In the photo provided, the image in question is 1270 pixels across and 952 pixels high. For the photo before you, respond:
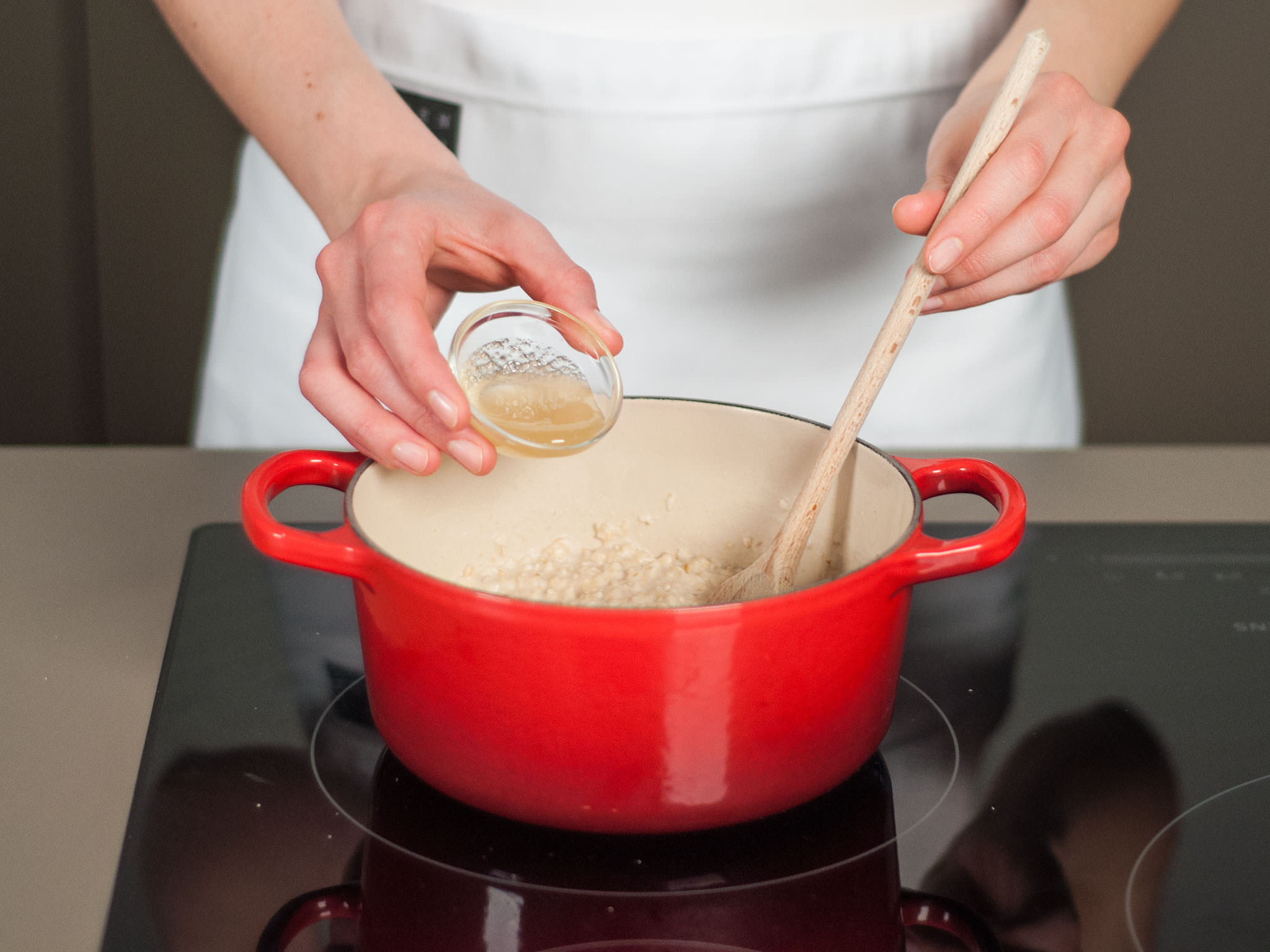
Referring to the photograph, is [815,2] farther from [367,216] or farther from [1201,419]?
[1201,419]

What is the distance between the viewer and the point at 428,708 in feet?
1.66

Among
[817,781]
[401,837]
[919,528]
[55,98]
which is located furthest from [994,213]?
[55,98]

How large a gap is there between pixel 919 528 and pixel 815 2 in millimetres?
658

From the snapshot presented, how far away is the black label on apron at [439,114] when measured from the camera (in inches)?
41.8

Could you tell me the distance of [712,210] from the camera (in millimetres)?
1077

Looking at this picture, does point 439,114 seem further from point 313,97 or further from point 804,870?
point 804,870

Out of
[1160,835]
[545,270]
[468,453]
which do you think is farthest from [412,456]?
[1160,835]

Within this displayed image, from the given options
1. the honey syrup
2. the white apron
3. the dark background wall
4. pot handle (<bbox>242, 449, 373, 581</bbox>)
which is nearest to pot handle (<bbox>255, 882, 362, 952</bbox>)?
pot handle (<bbox>242, 449, 373, 581</bbox>)

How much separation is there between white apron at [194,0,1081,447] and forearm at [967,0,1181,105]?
0.11 m

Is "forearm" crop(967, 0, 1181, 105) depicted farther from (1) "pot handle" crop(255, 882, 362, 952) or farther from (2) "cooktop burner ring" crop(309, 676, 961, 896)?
Result: (1) "pot handle" crop(255, 882, 362, 952)

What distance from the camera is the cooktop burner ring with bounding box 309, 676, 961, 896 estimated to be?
1.61ft

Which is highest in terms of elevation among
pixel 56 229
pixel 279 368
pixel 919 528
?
pixel 919 528

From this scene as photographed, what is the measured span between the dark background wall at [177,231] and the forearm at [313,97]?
3.54ft

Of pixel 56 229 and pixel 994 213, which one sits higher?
pixel 994 213
